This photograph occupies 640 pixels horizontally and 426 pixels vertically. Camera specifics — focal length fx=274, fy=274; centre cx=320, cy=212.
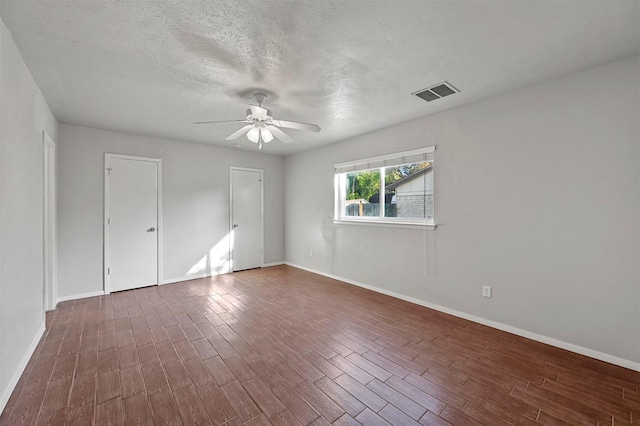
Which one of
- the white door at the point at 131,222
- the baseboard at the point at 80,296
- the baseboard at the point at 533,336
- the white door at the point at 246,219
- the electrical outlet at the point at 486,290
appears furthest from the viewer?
the white door at the point at 246,219

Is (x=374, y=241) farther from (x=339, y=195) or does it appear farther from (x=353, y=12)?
(x=353, y=12)

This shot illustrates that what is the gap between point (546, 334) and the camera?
261cm

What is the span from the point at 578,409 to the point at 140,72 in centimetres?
416

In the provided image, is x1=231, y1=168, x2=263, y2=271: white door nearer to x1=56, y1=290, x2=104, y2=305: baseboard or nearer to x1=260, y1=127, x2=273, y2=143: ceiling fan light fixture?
x1=56, y1=290, x2=104, y2=305: baseboard

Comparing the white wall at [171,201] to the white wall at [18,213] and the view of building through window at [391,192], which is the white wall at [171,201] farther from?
the view of building through window at [391,192]

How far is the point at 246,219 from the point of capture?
18.7 feet

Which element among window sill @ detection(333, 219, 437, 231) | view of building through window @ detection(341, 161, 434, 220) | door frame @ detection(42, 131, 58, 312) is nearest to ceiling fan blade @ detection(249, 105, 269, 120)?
view of building through window @ detection(341, 161, 434, 220)

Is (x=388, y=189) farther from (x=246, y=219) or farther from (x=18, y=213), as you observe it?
(x=18, y=213)

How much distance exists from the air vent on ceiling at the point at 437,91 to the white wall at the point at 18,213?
329 cm

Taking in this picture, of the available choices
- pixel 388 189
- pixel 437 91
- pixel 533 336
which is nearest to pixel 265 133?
pixel 437 91

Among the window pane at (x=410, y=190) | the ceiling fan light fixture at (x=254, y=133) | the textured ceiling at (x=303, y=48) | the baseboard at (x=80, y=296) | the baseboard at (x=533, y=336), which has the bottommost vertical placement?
the baseboard at (x=533, y=336)

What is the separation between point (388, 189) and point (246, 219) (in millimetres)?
3018

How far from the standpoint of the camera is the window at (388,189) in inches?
144

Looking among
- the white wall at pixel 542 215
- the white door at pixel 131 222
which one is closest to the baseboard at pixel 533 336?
the white wall at pixel 542 215
